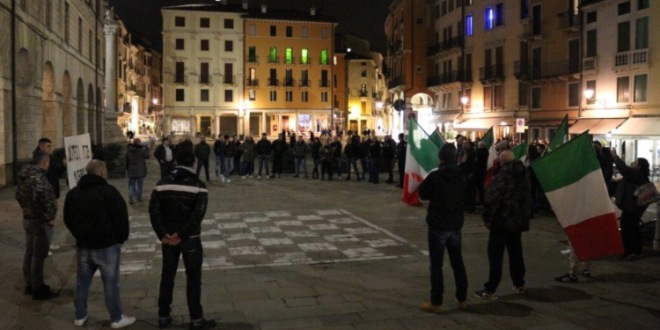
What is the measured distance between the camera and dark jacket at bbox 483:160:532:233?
7.50 metres

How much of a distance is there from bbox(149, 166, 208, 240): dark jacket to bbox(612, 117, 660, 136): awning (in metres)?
31.1


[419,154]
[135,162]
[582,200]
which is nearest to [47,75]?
[135,162]

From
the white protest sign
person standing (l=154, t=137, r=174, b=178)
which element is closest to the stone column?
person standing (l=154, t=137, r=174, b=178)

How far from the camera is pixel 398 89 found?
64125mm

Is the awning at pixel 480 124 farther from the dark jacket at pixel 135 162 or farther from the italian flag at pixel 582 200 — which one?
the italian flag at pixel 582 200

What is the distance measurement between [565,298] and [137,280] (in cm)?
554

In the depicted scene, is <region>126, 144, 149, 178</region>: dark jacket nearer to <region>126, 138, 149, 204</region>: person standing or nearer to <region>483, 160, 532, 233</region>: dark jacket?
<region>126, 138, 149, 204</region>: person standing

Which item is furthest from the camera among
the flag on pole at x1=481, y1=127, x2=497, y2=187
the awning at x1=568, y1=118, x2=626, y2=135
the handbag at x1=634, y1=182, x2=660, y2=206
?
the awning at x1=568, y1=118, x2=626, y2=135

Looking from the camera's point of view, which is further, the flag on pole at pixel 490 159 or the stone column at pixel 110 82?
the stone column at pixel 110 82

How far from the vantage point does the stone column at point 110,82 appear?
122 ft

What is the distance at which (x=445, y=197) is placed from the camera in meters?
6.95

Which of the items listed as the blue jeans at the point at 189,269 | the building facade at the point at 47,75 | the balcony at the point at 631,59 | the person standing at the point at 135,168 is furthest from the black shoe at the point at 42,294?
the balcony at the point at 631,59

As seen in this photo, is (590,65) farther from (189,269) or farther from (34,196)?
(189,269)

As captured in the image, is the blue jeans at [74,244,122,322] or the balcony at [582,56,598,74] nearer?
the blue jeans at [74,244,122,322]
